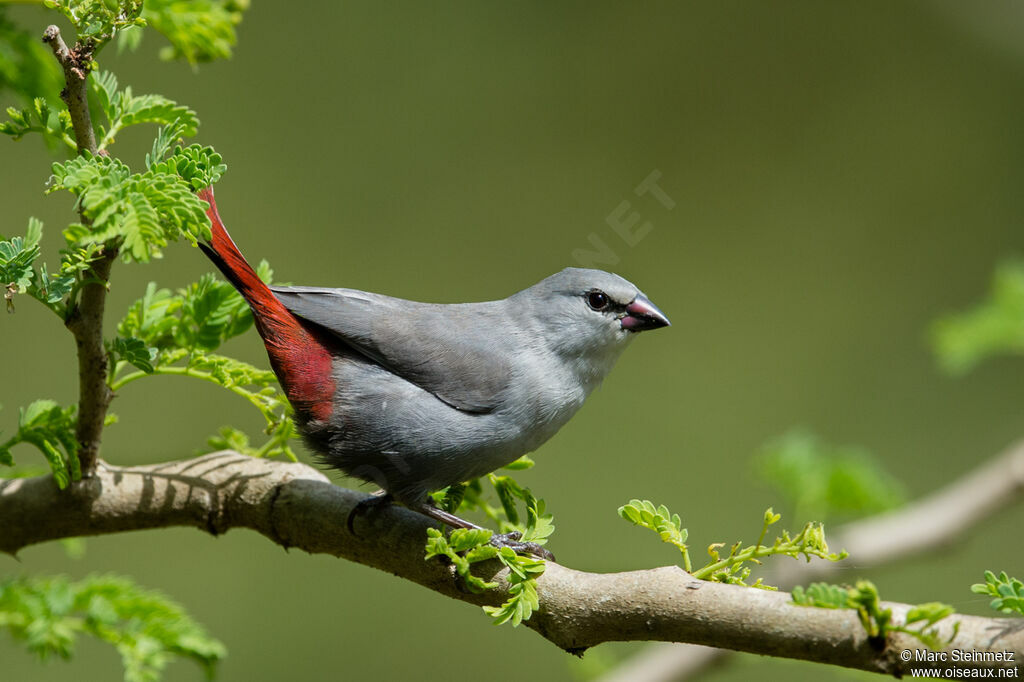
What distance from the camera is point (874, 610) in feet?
4.51

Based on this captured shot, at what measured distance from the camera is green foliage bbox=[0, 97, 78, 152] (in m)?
1.60

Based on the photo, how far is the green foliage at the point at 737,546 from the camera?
158 cm

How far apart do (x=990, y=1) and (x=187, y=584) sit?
7312 mm

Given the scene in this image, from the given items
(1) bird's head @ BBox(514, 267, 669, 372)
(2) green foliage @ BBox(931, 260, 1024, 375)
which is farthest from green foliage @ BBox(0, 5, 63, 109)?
(2) green foliage @ BBox(931, 260, 1024, 375)

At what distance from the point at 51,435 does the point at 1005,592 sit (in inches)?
65.9

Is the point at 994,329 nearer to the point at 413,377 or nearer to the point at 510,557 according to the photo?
the point at 413,377

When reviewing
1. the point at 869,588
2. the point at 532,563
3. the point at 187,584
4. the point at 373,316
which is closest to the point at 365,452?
the point at 373,316

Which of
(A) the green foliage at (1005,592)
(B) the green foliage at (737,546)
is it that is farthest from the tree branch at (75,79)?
(A) the green foliage at (1005,592)

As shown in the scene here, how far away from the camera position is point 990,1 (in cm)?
742

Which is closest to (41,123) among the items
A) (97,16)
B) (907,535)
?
(97,16)

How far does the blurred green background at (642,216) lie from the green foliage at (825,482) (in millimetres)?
3345

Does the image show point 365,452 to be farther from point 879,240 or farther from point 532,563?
point 879,240

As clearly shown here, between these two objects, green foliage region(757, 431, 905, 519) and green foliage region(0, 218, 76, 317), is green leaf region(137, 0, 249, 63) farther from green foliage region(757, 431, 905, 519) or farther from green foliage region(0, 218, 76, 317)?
green foliage region(757, 431, 905, 519)

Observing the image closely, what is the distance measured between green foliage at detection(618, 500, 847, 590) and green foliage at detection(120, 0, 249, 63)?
105 cm
